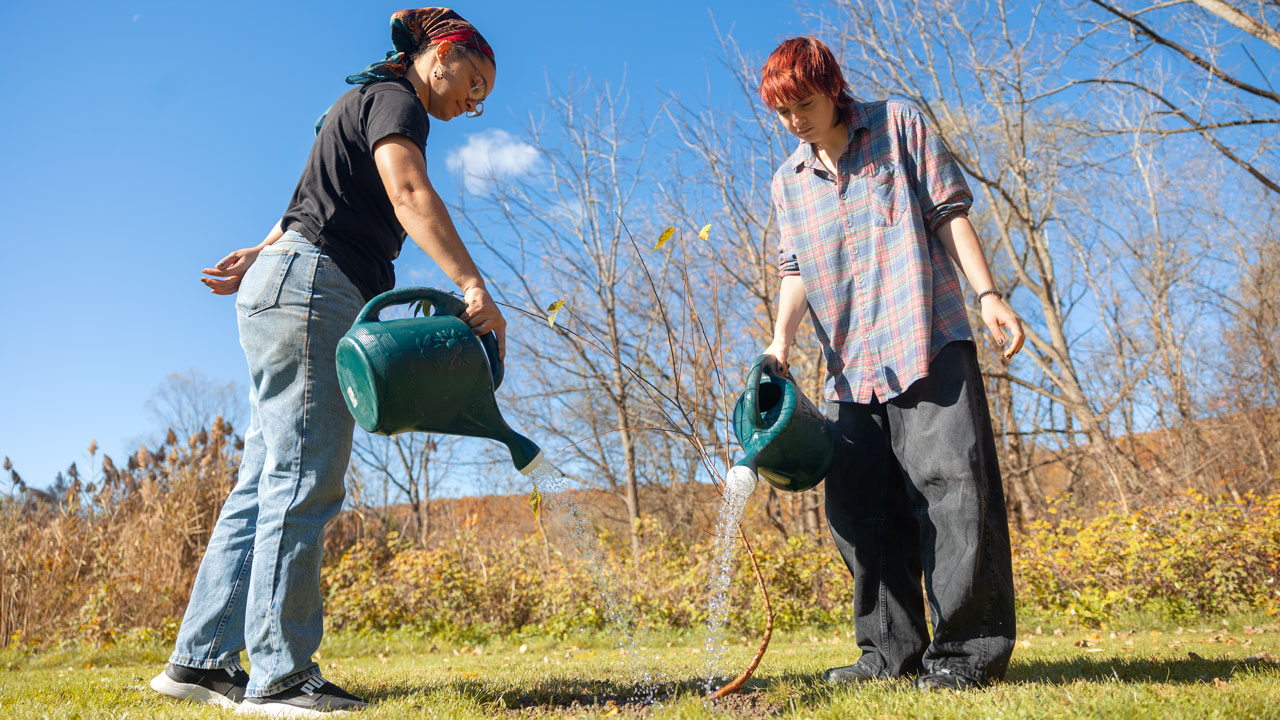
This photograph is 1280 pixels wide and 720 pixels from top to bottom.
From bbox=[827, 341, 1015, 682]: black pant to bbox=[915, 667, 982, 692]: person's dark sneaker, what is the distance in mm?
21

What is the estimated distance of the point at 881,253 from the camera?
86.5 inches

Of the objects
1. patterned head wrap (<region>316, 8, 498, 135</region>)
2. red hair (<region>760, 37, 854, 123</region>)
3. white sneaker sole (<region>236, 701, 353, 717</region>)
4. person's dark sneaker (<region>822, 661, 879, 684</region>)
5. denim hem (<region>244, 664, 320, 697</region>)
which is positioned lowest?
person's dark sneaker (<region>822, 661, 879, 684</region>)

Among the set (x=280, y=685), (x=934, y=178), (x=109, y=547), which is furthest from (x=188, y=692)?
(x=109, y=547)

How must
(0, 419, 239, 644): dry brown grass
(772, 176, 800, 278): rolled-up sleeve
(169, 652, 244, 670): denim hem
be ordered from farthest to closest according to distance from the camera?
1. (0, 419, 239, 644): dry brown grass
2. (772, 176, 800, 278): rolled-up sleeve
3. (169, 652, 244, 670): denim hem

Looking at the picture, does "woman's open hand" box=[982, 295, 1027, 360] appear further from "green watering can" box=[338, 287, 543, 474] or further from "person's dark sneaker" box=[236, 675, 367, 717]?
"person's dark sneaker" box=[236, 675, 367, 717]

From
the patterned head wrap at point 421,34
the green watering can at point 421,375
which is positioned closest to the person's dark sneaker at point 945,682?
the green watering can at point 421,375

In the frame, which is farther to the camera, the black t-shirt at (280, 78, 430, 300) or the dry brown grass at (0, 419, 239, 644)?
the dry brown grass at (0, 419, 239, 644)

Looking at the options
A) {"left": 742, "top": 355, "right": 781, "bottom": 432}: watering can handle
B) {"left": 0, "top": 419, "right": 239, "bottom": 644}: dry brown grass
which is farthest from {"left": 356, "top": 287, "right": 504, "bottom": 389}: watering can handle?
{"left": 0, "top": 419, "right": 239, "bottom": 644}: dry brown grass

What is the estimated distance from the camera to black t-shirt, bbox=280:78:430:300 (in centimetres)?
204

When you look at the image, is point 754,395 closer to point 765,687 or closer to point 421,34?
point 765,687

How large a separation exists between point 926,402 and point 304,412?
5.27 feet

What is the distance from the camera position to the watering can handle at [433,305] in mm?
1826

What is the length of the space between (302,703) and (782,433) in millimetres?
1327

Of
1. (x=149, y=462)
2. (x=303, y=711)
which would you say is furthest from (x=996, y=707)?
(x=149, y=462)
